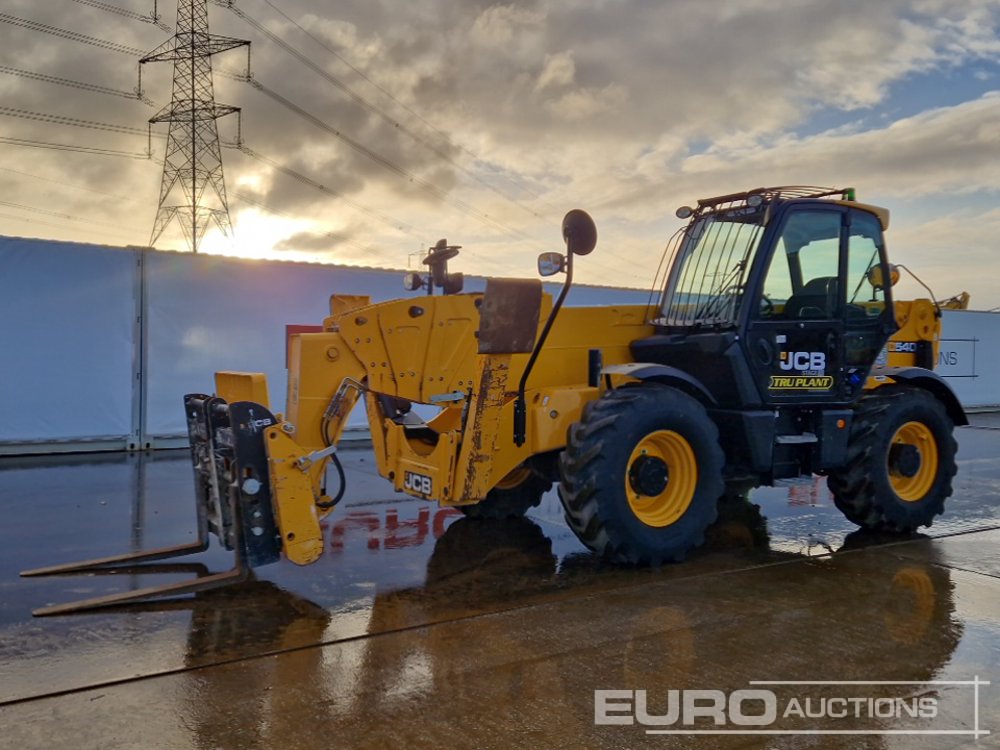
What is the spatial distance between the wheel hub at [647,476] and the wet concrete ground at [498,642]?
0.52 meters

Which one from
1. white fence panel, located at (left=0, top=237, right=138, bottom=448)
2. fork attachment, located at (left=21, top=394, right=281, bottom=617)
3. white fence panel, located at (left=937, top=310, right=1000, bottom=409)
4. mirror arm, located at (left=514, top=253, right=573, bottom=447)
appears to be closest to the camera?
fork attachment, located at (left=21, top=394, right=281, bottom=617)

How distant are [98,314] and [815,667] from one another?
395 inches

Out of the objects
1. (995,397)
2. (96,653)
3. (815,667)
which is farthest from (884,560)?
(995,397)

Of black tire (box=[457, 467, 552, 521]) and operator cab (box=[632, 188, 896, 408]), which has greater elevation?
operator cab (box=[632, 188, 896, 408])

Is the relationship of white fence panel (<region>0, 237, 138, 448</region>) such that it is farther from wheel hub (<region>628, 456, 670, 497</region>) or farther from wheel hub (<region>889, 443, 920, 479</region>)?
wheel hub (<region>889, 443, 920, 479</region>)

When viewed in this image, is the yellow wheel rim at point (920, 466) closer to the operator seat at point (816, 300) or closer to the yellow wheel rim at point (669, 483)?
the operator seat at point (816, 300)

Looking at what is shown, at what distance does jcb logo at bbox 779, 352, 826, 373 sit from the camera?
6191mm

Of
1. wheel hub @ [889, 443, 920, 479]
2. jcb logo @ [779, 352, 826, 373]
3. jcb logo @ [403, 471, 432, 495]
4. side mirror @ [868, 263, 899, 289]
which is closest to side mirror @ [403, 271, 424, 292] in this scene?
jcb logo @ [403, 471, 432, 495]

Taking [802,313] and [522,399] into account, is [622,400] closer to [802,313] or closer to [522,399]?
[522,399]

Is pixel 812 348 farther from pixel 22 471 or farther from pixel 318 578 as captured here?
pixel 22 471

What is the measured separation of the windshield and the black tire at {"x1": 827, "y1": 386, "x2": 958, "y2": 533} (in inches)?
58.7

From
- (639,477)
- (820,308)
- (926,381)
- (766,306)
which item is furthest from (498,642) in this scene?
(926,381)

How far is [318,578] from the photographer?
5246mm

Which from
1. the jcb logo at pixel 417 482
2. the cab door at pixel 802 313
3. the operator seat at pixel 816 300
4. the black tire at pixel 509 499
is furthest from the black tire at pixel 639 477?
the black tire at pixel 509 499
